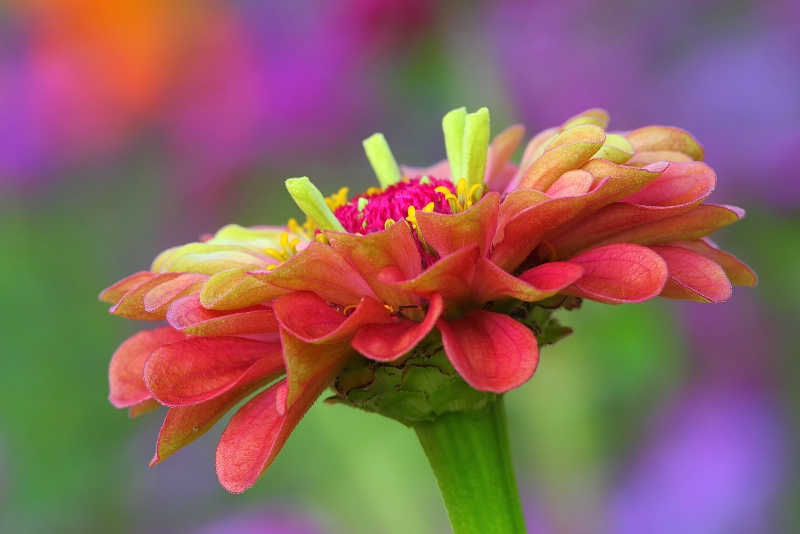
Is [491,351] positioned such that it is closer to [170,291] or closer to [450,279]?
[450,279]

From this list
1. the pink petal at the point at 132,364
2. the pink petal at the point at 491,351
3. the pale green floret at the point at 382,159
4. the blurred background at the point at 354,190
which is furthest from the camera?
the blurred background at the point at 354,190

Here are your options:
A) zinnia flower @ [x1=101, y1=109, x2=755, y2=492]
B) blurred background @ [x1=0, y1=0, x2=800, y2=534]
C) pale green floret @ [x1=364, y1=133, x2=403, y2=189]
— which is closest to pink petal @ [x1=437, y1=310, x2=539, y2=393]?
zinnia flower @ [x1=101, y1=109, x2=755, y2=492]

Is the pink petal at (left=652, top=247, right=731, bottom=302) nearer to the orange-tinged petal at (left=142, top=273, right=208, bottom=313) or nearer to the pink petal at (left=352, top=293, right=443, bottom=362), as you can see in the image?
the pink petal at (left=352, top=293, right=443, bottom=362)

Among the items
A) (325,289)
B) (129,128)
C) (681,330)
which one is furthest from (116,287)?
(129,128)

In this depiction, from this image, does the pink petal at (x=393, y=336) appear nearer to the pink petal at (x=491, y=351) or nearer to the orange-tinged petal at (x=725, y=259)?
the pink petal at (x=491, y=351)

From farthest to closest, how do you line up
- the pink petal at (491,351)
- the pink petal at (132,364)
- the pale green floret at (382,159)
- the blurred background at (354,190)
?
the blurred background at (354,190)
the pale green floret at (382,159)
the pink petal at (132,364)
the pink petal at (491,351)

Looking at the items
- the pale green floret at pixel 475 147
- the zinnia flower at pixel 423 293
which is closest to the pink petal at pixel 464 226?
the zinnia flower at pixel 423 293
